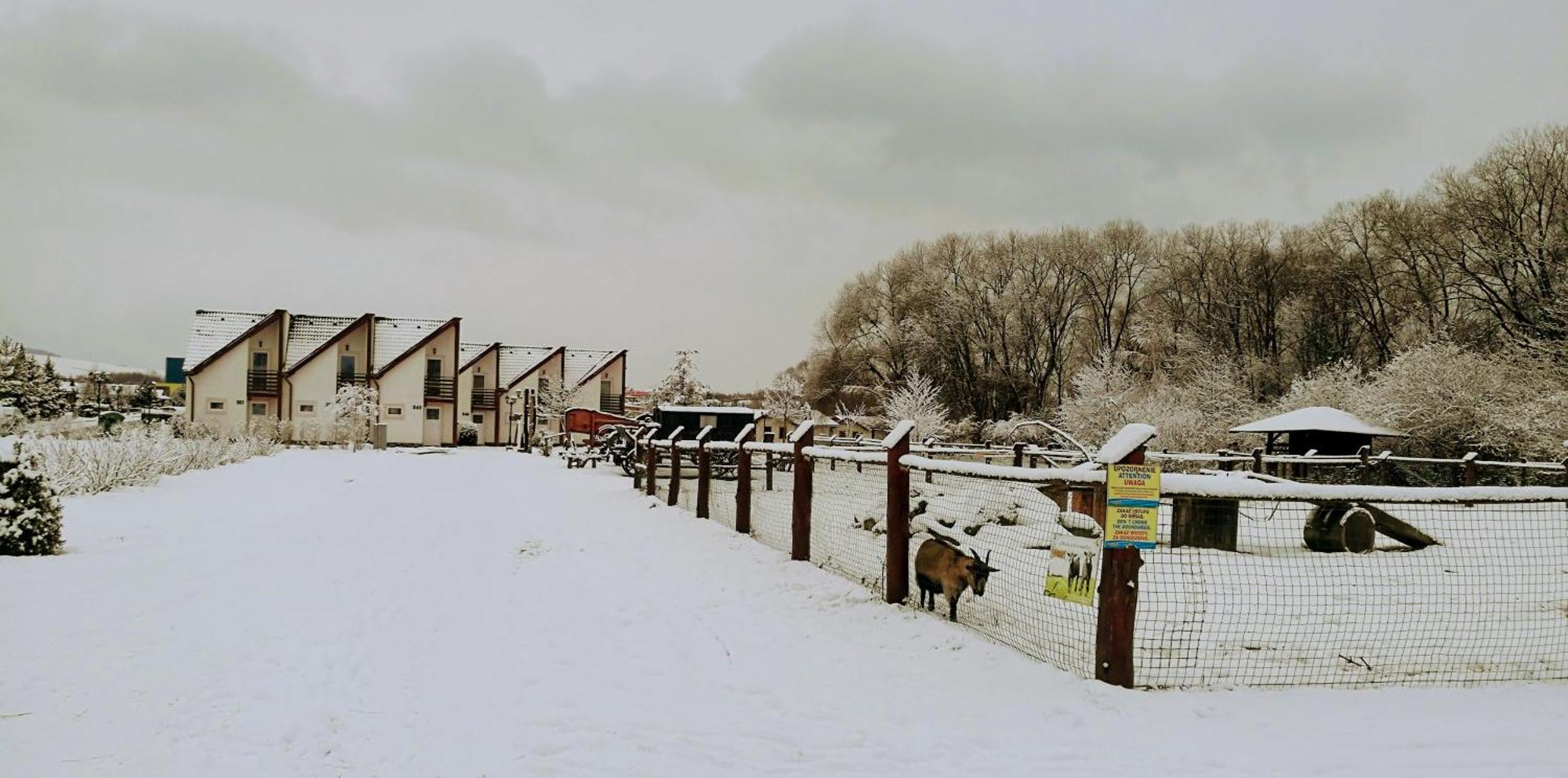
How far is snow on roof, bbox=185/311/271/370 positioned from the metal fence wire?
46.8 meters

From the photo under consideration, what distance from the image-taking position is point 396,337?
173 ft

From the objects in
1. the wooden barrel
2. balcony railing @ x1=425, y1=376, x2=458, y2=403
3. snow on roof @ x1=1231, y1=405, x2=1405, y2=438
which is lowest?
the wooden barrel

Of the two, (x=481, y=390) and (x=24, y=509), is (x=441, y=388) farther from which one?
(x=24, y=509)

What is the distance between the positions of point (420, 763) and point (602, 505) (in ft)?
37.2

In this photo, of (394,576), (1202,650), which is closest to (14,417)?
(394,576)

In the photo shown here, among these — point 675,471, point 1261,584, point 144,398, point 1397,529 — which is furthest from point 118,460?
point 144,398

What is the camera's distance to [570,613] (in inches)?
275

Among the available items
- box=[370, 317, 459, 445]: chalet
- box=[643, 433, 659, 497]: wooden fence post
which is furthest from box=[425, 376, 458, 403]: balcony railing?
box=[643, 433, 659, 497]: wooden fence post

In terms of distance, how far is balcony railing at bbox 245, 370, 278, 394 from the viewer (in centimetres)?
4931

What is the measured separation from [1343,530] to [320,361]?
2031 inches

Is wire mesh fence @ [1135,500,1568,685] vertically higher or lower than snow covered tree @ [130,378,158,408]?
lower

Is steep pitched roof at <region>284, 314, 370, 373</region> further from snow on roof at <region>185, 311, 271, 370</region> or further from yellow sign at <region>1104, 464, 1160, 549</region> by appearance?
yellow sign at <region>1104, 464, 1160, 549</region>

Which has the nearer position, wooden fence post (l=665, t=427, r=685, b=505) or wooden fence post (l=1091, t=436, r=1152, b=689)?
wooden fence post (l=1091, t=436, r=1152, b=689)

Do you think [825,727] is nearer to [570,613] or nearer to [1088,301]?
[570,613]
